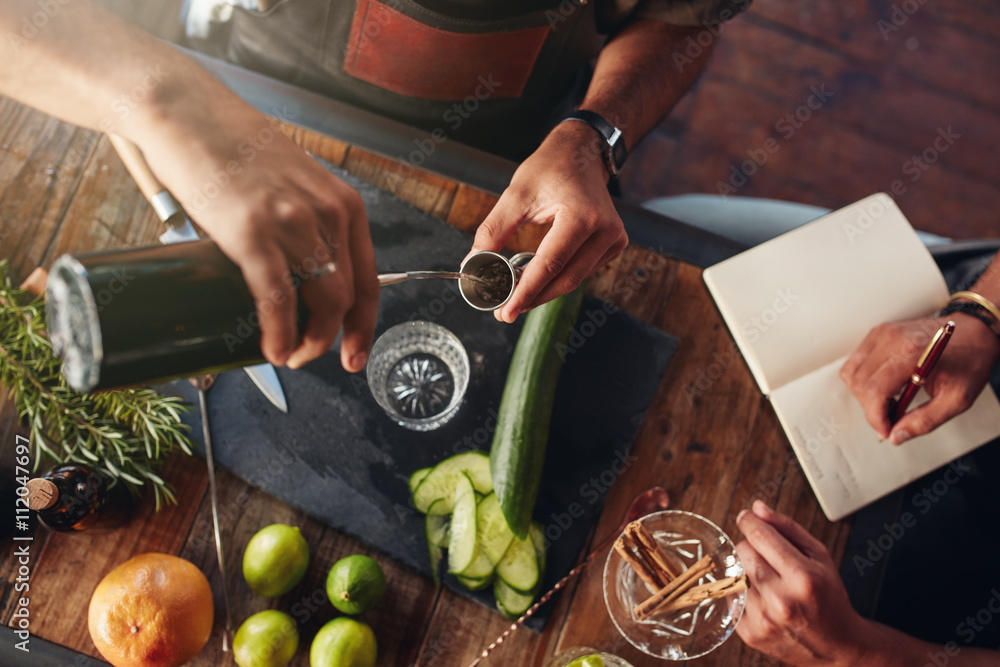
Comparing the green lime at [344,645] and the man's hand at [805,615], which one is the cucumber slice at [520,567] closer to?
the green lime at [344,645]

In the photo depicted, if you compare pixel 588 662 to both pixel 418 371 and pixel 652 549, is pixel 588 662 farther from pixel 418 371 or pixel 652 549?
pixel 418 371

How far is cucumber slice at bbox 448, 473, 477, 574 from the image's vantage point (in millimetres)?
1087

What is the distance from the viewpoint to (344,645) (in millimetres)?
1022

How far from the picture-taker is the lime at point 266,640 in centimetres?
102

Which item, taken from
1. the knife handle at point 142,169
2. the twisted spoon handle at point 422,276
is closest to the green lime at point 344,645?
the twisted spoon handle at point 422,276

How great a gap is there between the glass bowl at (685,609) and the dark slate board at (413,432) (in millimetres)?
109

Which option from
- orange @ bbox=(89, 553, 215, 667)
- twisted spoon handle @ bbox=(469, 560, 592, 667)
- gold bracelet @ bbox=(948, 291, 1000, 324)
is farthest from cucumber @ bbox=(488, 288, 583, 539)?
gold bracelet @ bbox=(948, 291, 1000, 324)

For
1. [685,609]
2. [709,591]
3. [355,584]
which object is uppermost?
[709,591]

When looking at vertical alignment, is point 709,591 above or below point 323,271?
below

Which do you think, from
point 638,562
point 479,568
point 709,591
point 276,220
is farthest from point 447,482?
point 276,220

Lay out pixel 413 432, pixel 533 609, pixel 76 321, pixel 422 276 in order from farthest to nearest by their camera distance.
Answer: pixel 413 432 < pixel 533 609 < pixel 422 276 < pixel 76 321

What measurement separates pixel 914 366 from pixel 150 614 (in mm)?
1491

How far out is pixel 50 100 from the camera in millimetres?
795

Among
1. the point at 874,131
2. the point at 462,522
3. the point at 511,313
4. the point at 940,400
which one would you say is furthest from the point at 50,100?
the point at 874,131
